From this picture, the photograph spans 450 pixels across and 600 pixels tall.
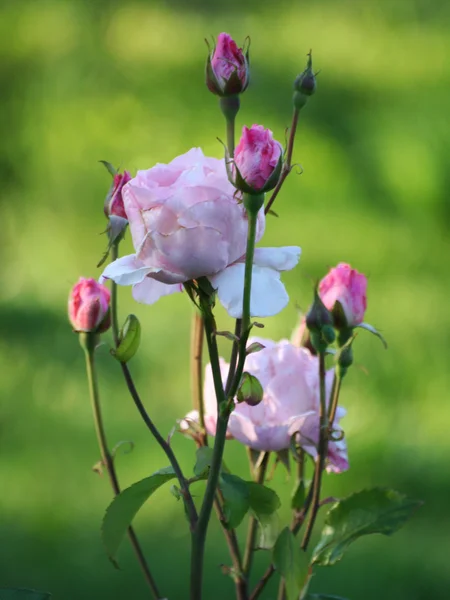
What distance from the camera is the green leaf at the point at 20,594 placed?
52 centimetres

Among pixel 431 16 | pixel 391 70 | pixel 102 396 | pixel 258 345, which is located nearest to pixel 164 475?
pixel 258 345

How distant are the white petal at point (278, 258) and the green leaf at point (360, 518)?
0.46 feet

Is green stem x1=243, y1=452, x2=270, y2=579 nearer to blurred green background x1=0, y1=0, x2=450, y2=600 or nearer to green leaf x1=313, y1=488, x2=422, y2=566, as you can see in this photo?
green leaf x1=313, y1=488, x2=422, y2=566

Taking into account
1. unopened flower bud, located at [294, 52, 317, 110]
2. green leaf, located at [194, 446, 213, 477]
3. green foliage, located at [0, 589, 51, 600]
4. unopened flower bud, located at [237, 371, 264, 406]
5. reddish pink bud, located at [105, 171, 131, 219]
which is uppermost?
unopened flower bud, located at [294, 52, 317, 110]

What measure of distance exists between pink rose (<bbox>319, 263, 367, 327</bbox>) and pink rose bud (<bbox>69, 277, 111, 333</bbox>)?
0.39 feet

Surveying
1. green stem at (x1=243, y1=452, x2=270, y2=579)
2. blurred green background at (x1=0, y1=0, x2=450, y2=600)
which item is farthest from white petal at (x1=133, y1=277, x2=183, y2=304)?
blurred green background at (x1=0, y1=0, x2=450, y2=600)

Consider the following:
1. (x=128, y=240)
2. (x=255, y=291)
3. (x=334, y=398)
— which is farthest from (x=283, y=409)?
(x=128, y=240)

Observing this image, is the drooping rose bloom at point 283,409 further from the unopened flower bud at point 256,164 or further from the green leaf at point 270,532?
the unopened flower bud at point 256,164

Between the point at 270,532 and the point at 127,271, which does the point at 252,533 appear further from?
the point at 127,271

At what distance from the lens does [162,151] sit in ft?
6.92

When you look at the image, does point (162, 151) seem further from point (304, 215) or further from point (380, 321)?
point (380, 321)

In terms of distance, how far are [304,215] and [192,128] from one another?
354 millimetres

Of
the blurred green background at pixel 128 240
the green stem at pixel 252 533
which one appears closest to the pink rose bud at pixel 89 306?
the green stem at pixel 252 533

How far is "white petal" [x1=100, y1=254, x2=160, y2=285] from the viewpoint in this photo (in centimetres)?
47
